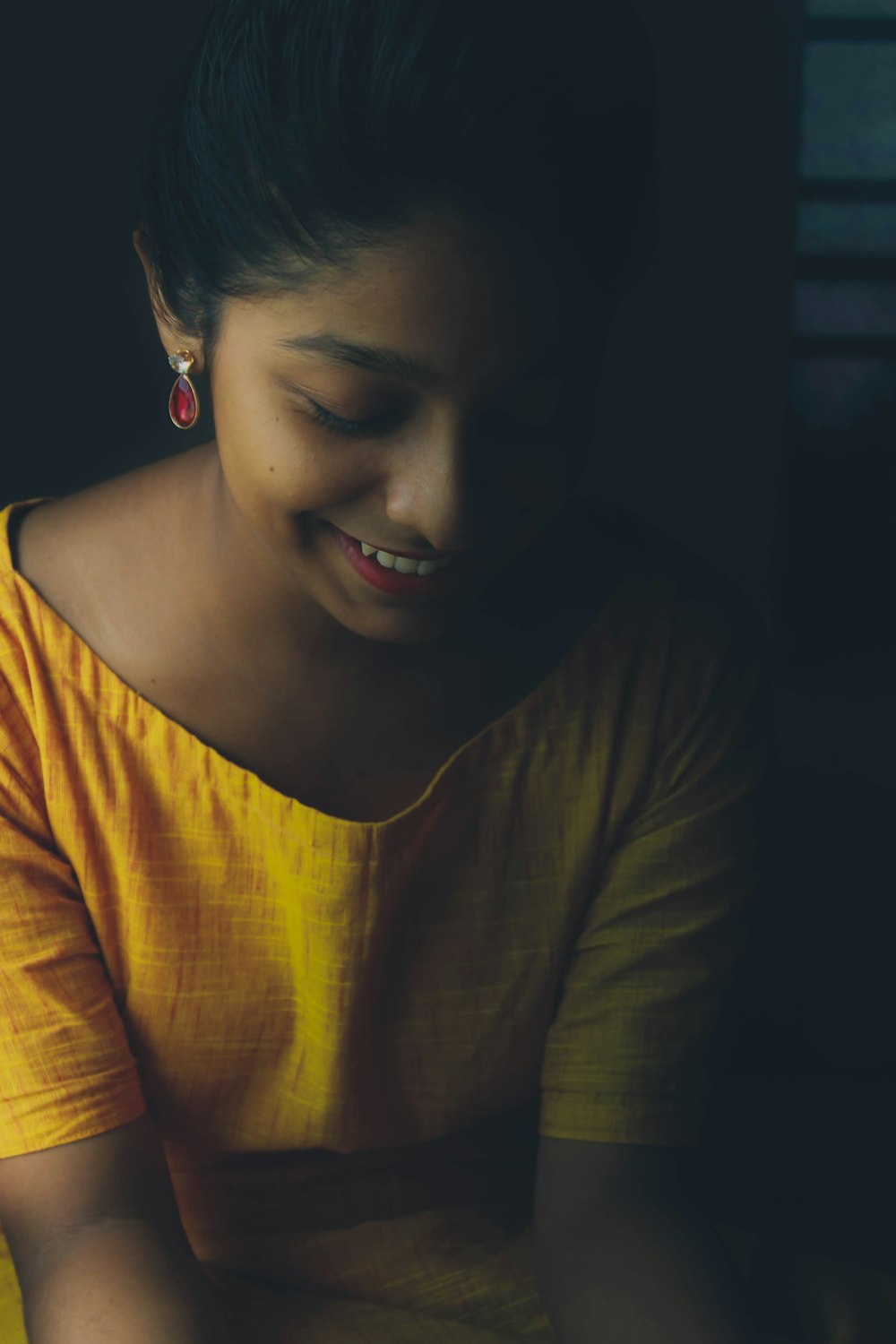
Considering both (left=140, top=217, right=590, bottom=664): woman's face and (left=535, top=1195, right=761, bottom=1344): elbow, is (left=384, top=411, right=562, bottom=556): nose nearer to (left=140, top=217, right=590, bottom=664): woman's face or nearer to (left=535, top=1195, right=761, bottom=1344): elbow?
(left=140, top=217, right=590, bottom=664): woman's face

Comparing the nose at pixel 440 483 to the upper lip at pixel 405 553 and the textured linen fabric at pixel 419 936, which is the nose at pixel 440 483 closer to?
the upper lip at pixel 405 553

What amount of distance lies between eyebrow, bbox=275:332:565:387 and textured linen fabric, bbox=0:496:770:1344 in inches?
11.3

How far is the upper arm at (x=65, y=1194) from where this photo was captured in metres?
0.81

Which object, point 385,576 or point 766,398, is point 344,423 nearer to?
point 385,576

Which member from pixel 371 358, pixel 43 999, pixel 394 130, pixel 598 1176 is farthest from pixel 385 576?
pixel 598 1176

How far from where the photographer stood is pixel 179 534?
2.91 ft

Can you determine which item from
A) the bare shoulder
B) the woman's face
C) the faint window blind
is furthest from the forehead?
the faint window blind

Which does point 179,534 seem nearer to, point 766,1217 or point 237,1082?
point 237,1082

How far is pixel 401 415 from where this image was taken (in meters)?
0.70

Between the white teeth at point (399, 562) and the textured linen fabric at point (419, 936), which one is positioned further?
the textured linen fabric at point (419, 936)

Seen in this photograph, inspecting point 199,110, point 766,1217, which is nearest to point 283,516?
point 199,110

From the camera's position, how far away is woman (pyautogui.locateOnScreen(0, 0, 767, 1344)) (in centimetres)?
68

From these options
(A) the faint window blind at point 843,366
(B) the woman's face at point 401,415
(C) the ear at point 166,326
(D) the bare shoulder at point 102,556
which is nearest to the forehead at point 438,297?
(B) the woman's face at point 401,415

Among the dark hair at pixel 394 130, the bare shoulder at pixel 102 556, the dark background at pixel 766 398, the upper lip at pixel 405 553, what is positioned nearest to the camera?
the dark hair at pixel 394 130
